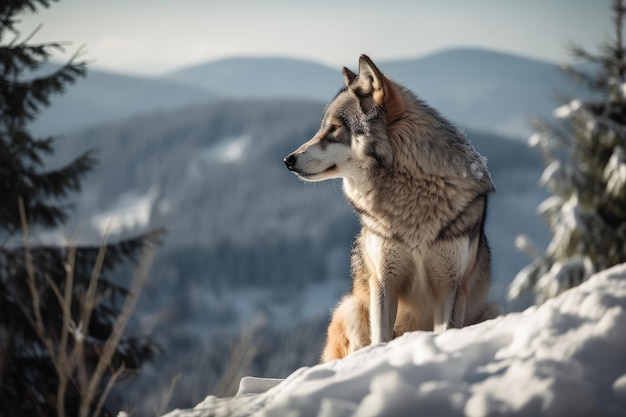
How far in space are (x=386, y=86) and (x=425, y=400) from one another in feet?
10.1

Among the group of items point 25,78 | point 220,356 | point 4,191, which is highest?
point 25,78

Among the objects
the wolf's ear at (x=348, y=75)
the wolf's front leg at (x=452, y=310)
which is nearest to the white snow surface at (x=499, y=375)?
the wolf's front leg at (x=452, y=310)

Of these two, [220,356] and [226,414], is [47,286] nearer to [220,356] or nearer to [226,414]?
[226,414]

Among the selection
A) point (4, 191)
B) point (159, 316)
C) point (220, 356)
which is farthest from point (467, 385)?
point (220, 356)

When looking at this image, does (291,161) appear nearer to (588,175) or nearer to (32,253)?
(32,253)

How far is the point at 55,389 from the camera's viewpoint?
936 centimetres

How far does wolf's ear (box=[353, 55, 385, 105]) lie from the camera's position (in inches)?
195

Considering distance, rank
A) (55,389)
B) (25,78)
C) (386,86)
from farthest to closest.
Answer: (25,78), (55,389), (386,86)

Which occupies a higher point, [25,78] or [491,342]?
[25,78]

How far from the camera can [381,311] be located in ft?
15.9

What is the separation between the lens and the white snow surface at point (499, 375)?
2.45m

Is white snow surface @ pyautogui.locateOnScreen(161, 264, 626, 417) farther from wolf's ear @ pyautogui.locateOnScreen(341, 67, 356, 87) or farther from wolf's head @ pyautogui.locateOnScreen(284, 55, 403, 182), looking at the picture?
wolf's ear @ pyautogui.locateOnScreen(341, 67, 356, 87)

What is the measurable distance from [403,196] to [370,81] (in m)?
1.00

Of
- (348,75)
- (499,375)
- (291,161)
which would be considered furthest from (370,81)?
(499,375)
